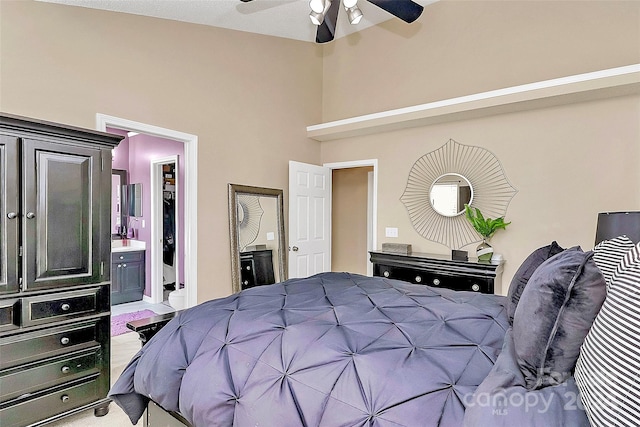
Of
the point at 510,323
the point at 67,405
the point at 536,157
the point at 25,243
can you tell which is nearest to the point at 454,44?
the point at 536,157

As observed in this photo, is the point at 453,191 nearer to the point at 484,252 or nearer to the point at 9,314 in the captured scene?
the point at 484,252

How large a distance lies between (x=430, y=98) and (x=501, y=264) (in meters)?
2.04

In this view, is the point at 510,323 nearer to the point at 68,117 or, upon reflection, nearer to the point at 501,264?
the point at 501,264

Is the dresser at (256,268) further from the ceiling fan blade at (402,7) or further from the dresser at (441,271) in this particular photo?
the ceiling fan blade at (402,7)

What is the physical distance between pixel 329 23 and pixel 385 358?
7.85 feet

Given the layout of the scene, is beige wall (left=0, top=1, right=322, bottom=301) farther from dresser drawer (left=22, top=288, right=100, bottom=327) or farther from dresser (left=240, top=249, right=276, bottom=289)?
dresser drawer (left=22, top=288, right=100, bottom=327)

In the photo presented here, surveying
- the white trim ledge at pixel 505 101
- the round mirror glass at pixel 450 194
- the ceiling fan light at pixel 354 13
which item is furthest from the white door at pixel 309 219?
the ceiling fan light at pixel 354 13

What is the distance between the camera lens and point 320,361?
4.02 feet

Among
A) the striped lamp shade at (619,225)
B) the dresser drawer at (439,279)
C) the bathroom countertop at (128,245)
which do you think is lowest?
the dresser drawer at (439,279)

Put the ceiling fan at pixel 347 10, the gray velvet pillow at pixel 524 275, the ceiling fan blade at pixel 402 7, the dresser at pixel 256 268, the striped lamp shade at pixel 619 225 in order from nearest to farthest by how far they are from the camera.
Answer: the gray velvet pillow at pixel 524 275 < the striped lamp shade at pixel 619 225 < the ceiling fan at pixel 347 10 < the ceiling fan blade at pixel 402 7 < the dresser at pixel 256 268

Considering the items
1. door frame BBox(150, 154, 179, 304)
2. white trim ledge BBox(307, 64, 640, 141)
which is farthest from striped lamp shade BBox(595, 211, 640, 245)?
door frame BBox(150, 154, 179, 304)

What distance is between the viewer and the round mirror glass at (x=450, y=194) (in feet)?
12.8

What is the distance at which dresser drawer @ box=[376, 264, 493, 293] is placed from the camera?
132 inches

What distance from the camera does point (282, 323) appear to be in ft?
4.86
